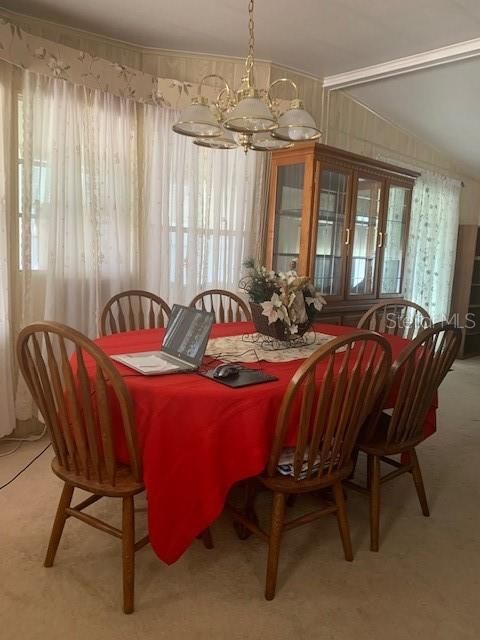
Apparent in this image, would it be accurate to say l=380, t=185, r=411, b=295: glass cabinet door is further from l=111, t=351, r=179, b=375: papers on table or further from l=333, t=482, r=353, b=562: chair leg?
l=111, t=351, r=179, b=375: papers on table

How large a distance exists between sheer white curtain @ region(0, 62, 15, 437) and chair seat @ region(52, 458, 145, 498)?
1.27 metres

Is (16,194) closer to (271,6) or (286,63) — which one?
(271,6)

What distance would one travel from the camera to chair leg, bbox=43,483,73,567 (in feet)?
5.90

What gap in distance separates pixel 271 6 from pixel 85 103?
1.15 m

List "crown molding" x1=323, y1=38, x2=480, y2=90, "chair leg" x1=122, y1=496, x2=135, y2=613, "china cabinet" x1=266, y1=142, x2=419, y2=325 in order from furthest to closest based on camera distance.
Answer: "china cabinet" x1=266, y1=142, x2=419, y2=325, "crown molding" x1=323, y1=38, x2=480, y2=90, "chair leg" x1=122, y1=496, x2=135, y2=613

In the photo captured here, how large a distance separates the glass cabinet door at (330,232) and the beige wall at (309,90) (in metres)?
0.61

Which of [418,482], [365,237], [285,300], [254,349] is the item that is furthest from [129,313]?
[365,237]

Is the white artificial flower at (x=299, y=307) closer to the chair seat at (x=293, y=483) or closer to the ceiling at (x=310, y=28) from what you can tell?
the chair seat at (x=293, y=483)

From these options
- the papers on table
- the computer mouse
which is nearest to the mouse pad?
the computer mouse

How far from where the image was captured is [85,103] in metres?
2.85

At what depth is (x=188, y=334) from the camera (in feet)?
6.42

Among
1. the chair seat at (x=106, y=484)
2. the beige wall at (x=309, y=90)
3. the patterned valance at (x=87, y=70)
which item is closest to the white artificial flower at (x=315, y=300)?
the chair seat at (x=106, y=484)

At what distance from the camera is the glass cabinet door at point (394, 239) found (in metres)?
4.27

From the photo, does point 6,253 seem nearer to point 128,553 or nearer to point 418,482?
point 128,553
